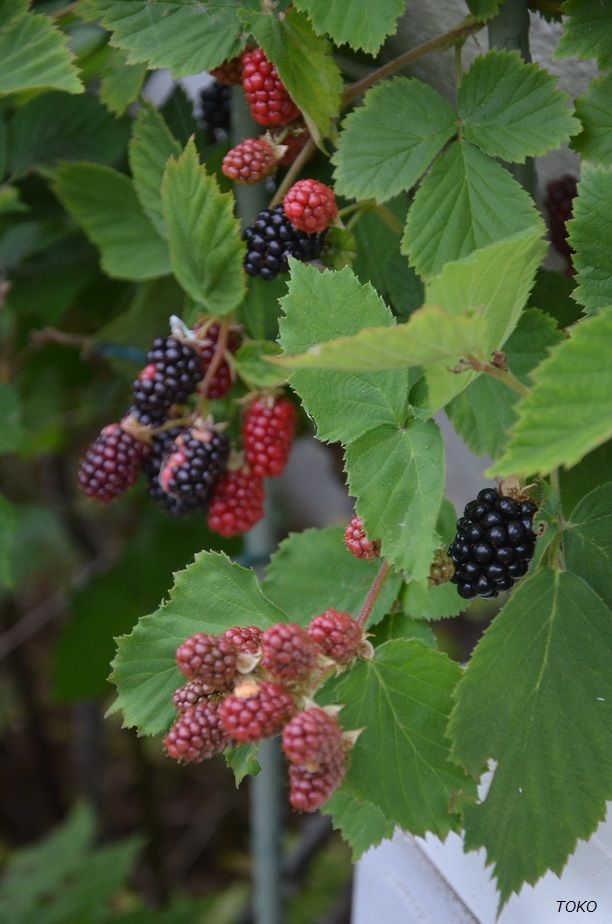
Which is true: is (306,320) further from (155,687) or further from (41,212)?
(41,212)

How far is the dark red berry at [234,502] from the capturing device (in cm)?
75

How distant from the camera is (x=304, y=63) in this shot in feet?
2.05

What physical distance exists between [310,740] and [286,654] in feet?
0.14

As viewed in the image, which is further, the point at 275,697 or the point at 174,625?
the point at 174,625

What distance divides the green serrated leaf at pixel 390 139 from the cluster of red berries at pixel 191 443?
17 centimetres

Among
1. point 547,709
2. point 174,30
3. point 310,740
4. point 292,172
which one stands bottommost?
point 547,709

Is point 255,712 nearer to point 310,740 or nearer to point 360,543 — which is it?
point 310,740

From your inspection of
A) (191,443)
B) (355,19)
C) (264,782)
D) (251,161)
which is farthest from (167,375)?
(264,782)

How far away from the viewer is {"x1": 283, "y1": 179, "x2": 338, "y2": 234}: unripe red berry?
0.62 m

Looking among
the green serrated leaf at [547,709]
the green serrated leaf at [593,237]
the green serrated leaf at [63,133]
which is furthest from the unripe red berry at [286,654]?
the green serrated leaf at [63,133]

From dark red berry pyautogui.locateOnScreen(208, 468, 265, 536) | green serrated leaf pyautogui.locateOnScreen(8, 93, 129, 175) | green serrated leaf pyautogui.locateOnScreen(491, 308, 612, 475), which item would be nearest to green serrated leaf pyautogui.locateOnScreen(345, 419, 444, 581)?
green serrated leaf pyautogui.locateOnScreen(491, 308, 612, 475)

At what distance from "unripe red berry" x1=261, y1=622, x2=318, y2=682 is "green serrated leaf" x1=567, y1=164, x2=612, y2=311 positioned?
9.9 inches

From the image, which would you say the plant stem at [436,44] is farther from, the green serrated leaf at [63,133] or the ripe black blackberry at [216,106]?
the green serrated leaf at [63,133]

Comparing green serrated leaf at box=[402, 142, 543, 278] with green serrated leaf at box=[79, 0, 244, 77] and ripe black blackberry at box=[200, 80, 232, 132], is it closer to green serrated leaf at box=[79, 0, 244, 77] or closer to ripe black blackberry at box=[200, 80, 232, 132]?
green serrated leaf at box=[79, 0, 244, 77]
